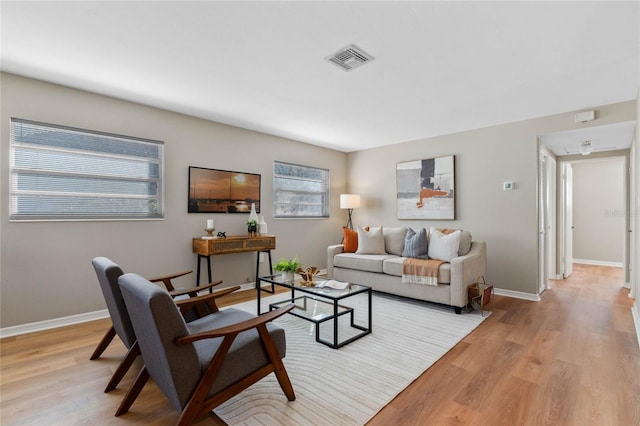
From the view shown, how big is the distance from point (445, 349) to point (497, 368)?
41 cm

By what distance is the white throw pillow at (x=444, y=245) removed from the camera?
382 centimetres

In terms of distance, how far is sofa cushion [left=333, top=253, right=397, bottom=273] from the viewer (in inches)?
166

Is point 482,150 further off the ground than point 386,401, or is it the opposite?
point 482,150

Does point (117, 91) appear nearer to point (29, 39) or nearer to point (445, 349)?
point (29, 39)

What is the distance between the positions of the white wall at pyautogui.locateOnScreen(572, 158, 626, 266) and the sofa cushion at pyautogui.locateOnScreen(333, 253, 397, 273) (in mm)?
5272

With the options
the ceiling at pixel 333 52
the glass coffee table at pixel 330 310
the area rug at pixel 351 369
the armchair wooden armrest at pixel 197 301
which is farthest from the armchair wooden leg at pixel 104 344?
the ceiling at pixel 333 52

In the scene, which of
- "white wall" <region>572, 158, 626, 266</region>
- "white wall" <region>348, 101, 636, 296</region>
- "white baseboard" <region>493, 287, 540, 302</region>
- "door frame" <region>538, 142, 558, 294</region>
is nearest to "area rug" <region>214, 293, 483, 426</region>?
"white baseboard" <region>493, 287, 540, 302</region>

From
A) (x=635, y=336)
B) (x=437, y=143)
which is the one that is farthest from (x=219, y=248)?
(x=635, y=336)

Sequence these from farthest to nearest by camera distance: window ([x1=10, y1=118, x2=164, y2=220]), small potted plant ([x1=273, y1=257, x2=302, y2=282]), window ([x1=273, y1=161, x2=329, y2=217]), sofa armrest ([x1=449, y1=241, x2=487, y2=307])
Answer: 1. window ([x1=273, y1=161, x2=329, y2=217])
2. sofa armrest ([x1=449, y1=241, x2=487, y2=307])
3. small potted plant ([x1=273, y1=257, x2=302, y2=282])
4. window ([x1=10, y1=118, x2=164, y2=220])

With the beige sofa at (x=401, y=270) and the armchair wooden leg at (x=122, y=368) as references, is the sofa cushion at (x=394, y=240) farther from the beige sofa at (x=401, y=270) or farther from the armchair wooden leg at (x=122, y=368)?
the armchair wooden leg at (x=122, y=368)

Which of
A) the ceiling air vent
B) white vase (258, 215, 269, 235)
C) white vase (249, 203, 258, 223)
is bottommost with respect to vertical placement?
white vase (258, 215, 269, 235)

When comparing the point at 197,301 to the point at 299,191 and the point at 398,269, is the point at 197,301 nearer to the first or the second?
the point at 398,269

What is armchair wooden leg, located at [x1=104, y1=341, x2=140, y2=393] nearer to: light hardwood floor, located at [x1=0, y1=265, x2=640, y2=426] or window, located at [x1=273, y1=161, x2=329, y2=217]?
light hardwood floor, located at [x1=0, y1=265, x2=640, y2=426]

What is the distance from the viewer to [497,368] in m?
2.30
